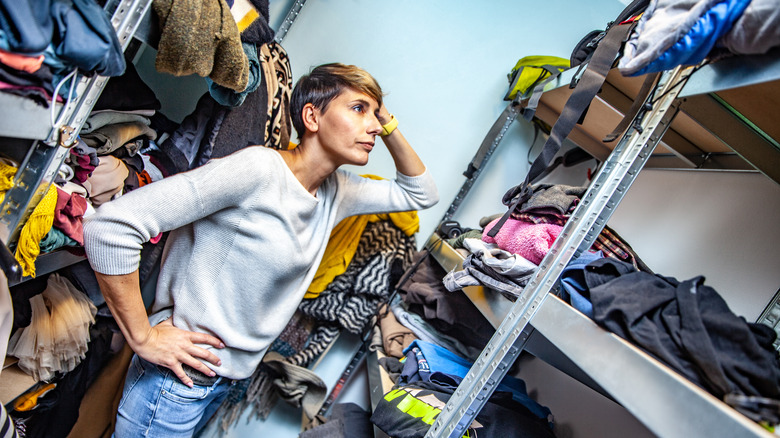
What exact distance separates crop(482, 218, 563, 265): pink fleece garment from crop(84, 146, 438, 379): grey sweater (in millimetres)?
478

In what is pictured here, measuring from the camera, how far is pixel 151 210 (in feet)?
2.54

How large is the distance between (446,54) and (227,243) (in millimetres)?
1110

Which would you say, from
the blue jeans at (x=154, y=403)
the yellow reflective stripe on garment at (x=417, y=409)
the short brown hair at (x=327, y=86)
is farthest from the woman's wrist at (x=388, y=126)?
the blue jeans at (x=154, y=403)

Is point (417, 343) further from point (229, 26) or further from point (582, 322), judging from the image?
point (229, 26)

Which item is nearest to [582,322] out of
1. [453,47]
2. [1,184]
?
[1,184]

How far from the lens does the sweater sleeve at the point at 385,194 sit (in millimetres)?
1203

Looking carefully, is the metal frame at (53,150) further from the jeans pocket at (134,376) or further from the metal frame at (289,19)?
the metal frame at (289,19)

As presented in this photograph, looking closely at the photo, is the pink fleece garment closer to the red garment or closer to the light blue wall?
the light blue wall

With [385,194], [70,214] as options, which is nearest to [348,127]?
[385,194]

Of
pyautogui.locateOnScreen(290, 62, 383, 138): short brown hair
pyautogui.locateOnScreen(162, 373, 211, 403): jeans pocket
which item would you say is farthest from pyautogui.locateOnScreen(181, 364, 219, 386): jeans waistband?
pyautogui.locateOnScreen(290, 62, 383, 138): short brown hair

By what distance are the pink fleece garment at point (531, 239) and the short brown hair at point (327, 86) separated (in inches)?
20.2

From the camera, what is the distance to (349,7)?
4.82 ft

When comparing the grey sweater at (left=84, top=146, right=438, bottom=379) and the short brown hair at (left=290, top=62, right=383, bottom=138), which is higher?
the short brown hair at (left=290, top=62, right=383, bottom=138)

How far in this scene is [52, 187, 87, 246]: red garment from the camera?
2.59 feet
